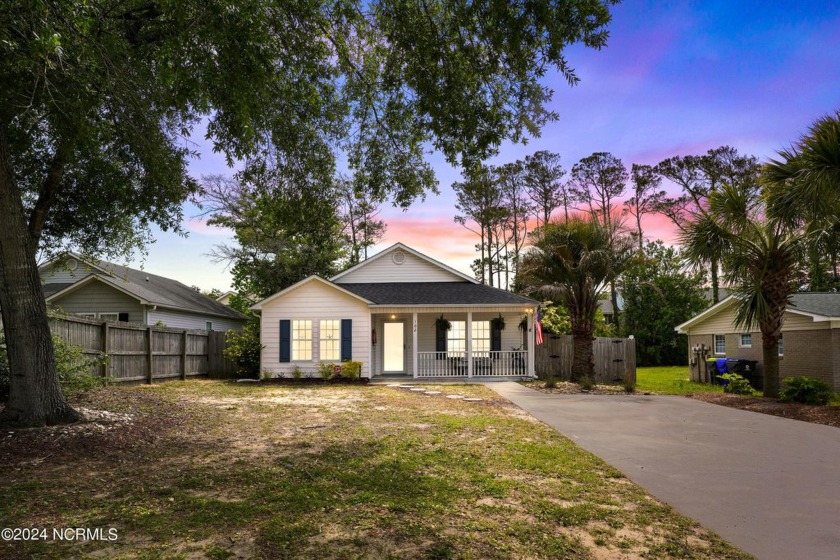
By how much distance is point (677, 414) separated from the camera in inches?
401

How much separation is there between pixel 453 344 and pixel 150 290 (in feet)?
42.6

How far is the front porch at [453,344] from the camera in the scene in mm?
18156

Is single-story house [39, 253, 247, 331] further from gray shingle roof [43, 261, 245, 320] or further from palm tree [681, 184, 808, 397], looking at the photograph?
palm tree [681, 184, 808, 397]

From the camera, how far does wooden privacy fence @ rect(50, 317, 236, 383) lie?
42.0 feet

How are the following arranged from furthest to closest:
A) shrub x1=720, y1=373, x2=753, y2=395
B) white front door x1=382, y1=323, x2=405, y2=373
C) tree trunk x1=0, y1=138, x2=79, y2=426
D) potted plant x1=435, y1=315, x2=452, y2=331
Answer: white front door x1=382, y1=323, x2=405, y2=373 → potted plant x1=435, y1=315, x2=452, y2=331 → shrub x1=720, y1=373, x2=753, y2=395 → tree trunk x1=0, y1=138, x2=79, y2=426

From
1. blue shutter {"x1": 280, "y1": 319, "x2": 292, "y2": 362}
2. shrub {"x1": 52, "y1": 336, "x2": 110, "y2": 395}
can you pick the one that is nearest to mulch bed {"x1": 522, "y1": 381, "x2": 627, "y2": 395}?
blue shutter {"x1": 280, "y1": 319, "x2": 292, "y2": 362}

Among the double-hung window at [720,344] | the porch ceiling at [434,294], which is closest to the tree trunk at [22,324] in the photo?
the porch ceiling at [434,294]

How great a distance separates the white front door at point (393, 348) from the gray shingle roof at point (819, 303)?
12781 millimetres

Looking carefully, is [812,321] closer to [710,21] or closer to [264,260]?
[710,21]

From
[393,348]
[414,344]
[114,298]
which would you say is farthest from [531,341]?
[114,298]

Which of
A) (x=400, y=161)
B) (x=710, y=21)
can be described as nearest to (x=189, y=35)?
(x=400, y=161)

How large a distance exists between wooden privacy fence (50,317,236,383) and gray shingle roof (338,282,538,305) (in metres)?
5.77

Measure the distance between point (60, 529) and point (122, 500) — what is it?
65 centimetres

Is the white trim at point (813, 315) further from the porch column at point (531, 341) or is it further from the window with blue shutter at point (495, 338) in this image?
the window with blue shutter at point (495, 338)
